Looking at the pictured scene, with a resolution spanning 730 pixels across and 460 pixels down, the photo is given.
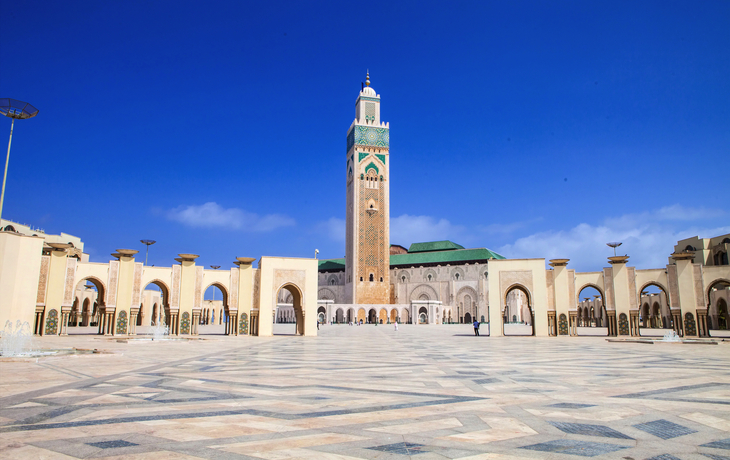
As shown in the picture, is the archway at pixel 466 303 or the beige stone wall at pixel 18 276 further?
the archway at pixel 466 303

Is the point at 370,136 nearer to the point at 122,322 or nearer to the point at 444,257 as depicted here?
the point at 444,257

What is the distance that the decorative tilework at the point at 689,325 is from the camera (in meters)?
21.0

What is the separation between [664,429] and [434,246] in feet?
196

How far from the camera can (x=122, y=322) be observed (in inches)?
819

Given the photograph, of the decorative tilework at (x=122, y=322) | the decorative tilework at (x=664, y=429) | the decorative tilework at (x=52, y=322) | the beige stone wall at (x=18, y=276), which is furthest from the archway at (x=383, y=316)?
the decorative tilework at (x=664, y=429)

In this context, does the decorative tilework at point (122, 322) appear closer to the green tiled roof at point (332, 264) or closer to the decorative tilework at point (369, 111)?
the decorative tilework at point (369, 111)

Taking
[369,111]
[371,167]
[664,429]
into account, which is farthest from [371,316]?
[664,429]

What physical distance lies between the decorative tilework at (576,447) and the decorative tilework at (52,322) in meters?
20.3

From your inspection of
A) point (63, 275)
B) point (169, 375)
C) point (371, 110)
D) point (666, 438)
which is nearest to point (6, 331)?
point (63, 275)

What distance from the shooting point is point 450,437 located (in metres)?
3.36

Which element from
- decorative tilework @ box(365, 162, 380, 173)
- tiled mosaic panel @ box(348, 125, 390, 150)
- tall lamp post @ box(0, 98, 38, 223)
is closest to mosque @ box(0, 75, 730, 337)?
tall lamp post @ box(0, 98, 38, 223)

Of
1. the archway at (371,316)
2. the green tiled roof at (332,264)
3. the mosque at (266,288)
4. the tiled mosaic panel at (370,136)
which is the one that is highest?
the tiled mosaic panel at (370,136)

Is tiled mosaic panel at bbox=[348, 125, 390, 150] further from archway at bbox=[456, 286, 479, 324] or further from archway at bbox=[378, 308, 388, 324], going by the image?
archway at bbox=[456, 286, 479, 324]

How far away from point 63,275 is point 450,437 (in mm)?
20192
